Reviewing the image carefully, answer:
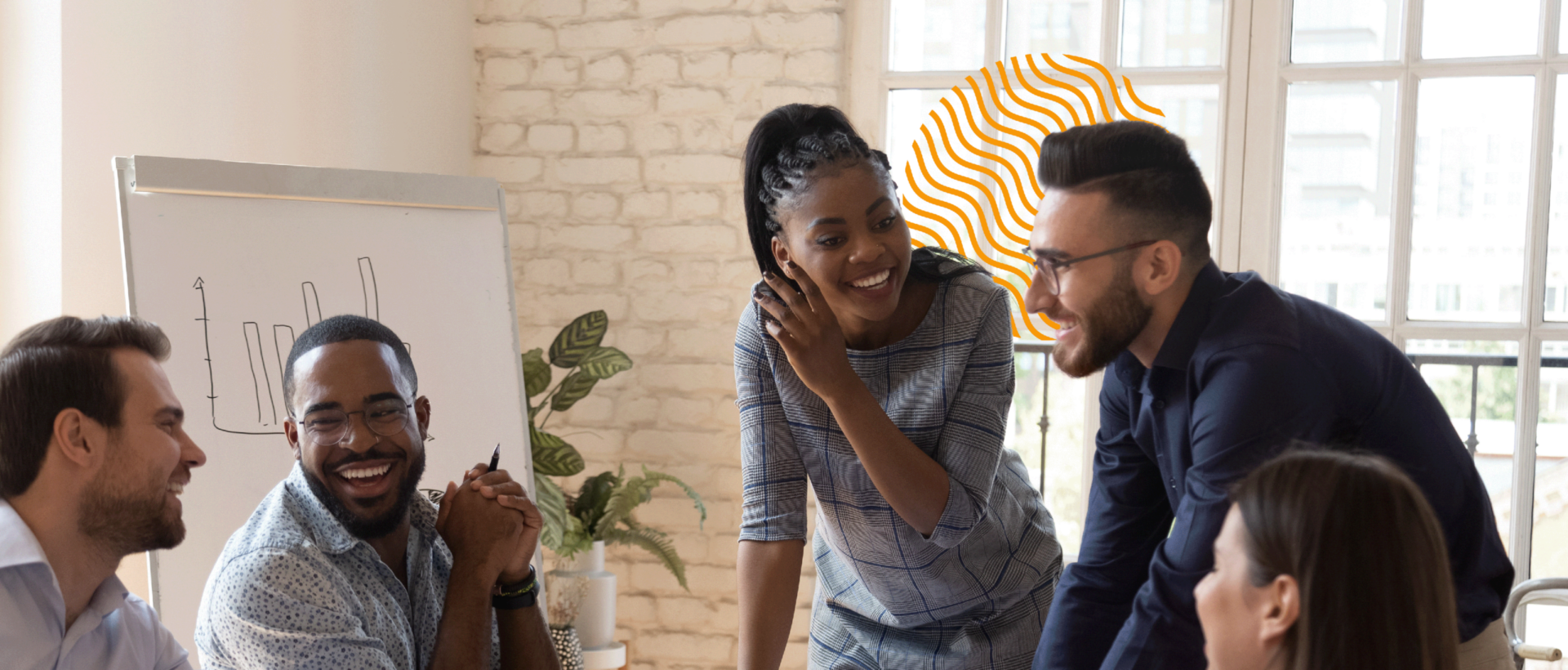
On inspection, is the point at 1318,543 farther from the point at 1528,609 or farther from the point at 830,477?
the point at 1528,609

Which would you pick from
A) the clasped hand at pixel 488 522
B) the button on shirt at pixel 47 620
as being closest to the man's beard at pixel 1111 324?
the clasped hand at pixel 488 522

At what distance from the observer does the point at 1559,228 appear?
290 centimetres

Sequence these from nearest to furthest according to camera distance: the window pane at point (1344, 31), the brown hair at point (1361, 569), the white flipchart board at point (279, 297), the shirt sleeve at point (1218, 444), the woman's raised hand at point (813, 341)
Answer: the brown hair at point (1361, 569) → the shirt sleeve at point (1218, 444) → the woman's raised hand at point (813, 341) → the white flipchart board at point (279, 297) → the window pane at point (1344, 31)

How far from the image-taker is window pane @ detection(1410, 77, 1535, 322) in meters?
2.93

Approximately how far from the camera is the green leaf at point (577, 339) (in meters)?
3.03

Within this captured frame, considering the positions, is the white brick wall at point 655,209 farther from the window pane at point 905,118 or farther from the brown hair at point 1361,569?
the brown hair at point 1361,569

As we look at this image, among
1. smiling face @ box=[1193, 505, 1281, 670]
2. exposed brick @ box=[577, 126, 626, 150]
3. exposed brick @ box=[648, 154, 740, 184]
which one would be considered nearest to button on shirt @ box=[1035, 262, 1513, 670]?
smiling face @ box=[1193, 505, 1281, 670]

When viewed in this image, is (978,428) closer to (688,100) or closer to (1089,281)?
(1089,281)

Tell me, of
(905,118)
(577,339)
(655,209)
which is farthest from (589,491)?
(905,118)

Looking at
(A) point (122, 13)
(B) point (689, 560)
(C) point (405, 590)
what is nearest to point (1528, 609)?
(B) point (689, 560)

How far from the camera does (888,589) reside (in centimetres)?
159

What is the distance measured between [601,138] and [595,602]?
52.6 inches

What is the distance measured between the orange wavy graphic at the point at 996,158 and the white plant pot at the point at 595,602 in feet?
3.99

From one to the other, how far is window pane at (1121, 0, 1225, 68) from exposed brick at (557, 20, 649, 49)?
1368 mm
